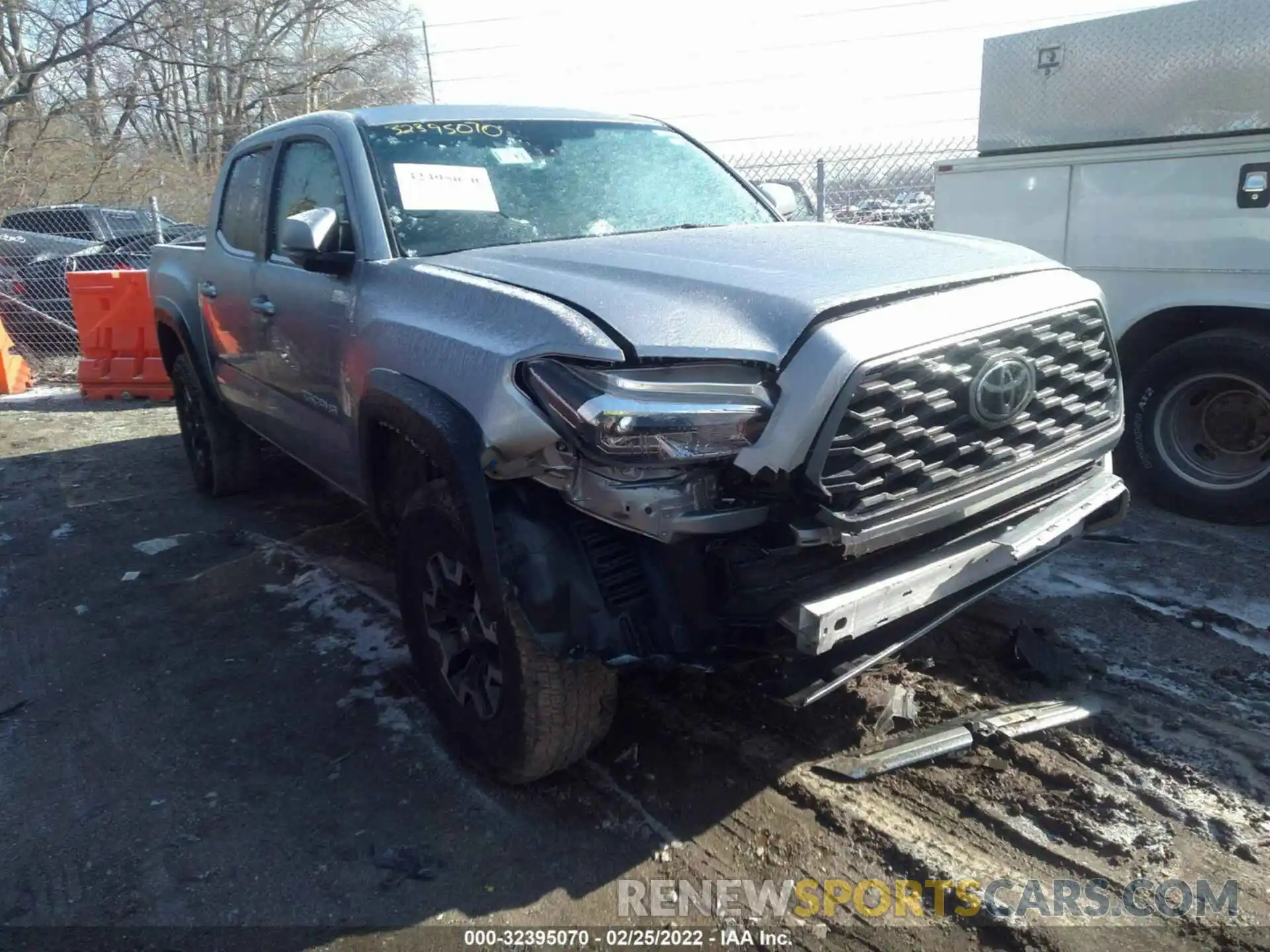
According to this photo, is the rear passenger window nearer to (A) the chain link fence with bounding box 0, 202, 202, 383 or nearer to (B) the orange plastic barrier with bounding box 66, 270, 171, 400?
(B) the orange plastic barrier with bounding box 66, 270, 171, 400

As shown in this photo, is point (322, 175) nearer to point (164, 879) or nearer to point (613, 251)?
point (613, 251)

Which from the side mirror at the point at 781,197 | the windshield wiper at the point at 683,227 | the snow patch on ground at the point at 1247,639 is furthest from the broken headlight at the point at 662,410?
the snow patch on ground at the point at 1247,639

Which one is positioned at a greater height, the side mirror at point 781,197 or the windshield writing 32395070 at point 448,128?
the windshield writing 32395070 at point 448,128

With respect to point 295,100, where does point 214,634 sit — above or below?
below

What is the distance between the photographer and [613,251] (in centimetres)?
312

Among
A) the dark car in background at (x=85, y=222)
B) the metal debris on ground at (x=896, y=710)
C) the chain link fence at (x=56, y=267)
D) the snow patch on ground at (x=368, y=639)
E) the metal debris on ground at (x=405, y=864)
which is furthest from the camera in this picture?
the dark car in background at (x=85, y=222)

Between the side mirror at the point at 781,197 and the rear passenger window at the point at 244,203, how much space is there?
2303 millimetres

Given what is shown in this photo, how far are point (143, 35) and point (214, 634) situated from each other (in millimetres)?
17051

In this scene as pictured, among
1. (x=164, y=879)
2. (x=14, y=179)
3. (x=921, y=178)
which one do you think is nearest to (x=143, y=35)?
(x=14, y=179)

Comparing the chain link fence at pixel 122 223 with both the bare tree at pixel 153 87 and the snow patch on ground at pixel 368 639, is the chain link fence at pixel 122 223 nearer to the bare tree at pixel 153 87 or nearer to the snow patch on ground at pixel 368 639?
the bare tree at pixel 153 87

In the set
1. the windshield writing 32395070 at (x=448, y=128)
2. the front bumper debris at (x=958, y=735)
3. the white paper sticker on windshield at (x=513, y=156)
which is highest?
the windshield writing 32395070 at (x=448, y=128)

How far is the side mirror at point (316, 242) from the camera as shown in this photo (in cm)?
326

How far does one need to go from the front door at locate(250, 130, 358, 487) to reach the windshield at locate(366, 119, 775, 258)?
0.26 meters

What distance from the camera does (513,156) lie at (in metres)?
3.73
